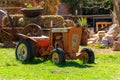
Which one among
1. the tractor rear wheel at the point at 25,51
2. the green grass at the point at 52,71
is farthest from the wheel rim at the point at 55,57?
the tractor rear wheel at the point at 25,51

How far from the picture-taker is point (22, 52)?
10.1 metres

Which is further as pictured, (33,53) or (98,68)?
(33,53)

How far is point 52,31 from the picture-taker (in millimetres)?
9914

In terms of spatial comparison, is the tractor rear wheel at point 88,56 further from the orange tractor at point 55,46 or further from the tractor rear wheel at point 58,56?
the tractor rear wheel at point 58,56

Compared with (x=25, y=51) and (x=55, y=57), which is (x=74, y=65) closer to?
(x=55, y=57)

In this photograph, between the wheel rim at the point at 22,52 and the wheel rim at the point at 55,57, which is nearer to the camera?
the wheel rim at the point at 55,57

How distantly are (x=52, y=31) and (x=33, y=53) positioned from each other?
788 millimetres

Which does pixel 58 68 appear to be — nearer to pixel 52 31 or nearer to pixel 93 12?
pixel 52 31

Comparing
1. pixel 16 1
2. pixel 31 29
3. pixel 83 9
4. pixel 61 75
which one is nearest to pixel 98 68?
pixel 61 75

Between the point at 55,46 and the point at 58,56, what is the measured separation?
78 cm

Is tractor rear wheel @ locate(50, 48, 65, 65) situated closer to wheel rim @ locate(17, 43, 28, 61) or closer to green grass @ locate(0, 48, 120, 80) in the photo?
green grass @ locate(0, 48, 120, 80)

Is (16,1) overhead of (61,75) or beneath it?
overhead

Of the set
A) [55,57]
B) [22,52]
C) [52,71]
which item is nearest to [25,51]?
[22,52]

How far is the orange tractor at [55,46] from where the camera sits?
31.8ft
